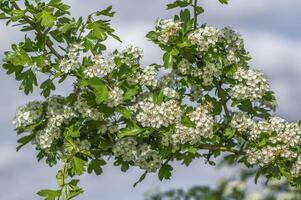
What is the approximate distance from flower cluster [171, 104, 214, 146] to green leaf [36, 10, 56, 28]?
6.85 ft

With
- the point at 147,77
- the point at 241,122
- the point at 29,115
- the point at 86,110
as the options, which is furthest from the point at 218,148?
the point at 29,115

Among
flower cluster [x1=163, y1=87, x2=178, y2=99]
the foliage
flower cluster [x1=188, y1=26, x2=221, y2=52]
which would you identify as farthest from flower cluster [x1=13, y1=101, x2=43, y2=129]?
flower cluster [x1=188, y1=26, x2=221, y2=52]

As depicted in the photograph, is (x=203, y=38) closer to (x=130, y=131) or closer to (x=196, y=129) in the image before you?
(x=196, y=129)

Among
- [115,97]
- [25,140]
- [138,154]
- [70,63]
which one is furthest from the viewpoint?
[25,140]

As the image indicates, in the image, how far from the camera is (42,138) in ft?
28.9

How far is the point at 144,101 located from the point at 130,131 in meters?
0.44

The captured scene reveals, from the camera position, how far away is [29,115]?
8.91 metres

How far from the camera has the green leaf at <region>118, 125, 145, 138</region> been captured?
8.33 meters

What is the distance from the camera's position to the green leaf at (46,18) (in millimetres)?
8453

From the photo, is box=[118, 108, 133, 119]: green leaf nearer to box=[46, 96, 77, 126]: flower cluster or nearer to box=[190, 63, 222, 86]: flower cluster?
box=[46, 96, 77, 126]: flower cluster

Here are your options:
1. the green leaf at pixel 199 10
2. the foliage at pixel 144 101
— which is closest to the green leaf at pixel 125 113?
the foliage at pixel 144 101

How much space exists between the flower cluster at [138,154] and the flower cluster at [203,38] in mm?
1497

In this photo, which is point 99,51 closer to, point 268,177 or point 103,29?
point 103,29

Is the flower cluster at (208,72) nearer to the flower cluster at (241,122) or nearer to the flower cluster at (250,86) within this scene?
the flower cluster at (250,86)
